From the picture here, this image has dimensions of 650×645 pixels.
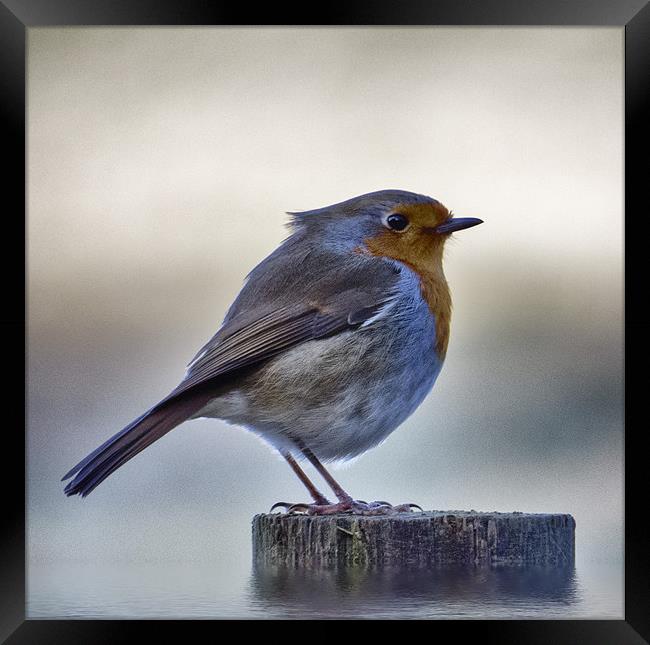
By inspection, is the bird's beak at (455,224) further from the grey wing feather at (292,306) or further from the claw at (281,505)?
the claw at (281,505)

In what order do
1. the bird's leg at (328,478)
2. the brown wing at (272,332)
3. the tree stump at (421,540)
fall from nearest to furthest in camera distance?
the tree stump at (421,540), the brown wing at (272,332), the bird's leg at (328,478)

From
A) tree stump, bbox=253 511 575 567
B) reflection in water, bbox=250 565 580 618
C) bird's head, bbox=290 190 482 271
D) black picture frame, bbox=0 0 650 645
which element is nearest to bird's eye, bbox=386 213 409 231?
bird's head, bbox=290 190 482 271

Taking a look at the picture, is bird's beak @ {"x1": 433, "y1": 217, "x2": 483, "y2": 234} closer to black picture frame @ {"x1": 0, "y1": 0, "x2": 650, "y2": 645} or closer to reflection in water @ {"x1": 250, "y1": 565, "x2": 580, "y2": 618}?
black picture frame @ {"x1": 0, "y1": 0, "x2": 650, "y2": 645}

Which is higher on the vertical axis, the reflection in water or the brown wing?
the brown wing

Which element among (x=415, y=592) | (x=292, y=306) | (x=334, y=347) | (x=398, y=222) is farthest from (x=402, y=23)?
(x=415, y=592)

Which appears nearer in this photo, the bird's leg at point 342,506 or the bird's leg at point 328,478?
the bird's leg at point 342,506

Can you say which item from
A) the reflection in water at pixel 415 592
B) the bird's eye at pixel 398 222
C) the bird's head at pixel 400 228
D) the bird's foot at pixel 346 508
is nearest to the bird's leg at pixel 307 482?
the bird's foot at pixel 346 508
